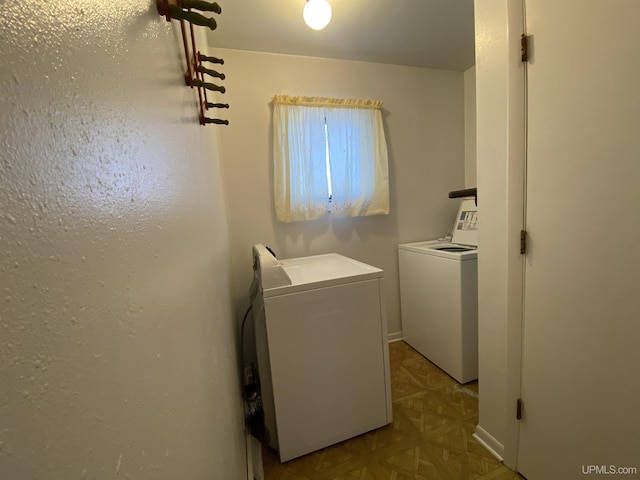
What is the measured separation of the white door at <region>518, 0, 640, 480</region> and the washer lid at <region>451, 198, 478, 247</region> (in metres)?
1.15

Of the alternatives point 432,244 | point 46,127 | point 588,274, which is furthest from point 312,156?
point 46,127

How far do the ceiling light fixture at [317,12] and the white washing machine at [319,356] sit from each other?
1.23m

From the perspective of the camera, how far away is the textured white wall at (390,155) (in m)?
1.92

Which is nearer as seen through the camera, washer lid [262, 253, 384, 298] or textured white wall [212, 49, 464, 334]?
washer lid [262, 253, 384, 298]

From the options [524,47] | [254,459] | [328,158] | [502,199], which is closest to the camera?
[524,47]

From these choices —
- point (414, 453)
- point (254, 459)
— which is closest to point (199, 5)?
point (254, 459)

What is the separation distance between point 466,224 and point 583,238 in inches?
55.6

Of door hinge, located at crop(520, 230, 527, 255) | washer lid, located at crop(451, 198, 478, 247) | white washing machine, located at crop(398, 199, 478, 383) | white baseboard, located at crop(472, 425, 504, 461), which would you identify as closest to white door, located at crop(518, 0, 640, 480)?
door hinge, located at crop(520, 230, 527, 255)

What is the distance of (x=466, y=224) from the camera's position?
87.4 inches

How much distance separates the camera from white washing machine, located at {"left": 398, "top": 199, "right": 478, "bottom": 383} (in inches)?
66.5

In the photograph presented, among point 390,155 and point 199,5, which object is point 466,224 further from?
point 199,5

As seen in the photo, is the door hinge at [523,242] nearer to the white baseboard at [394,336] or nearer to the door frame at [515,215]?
the door frame at [515,215]

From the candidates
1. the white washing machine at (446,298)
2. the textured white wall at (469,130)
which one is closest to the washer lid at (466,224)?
the white washing machine at (446,298)

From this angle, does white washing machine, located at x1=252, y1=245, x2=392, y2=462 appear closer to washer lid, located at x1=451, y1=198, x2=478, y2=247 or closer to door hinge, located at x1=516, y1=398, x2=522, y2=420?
door hinge, located at x1=516, y1=398, x2=522, y2=420
